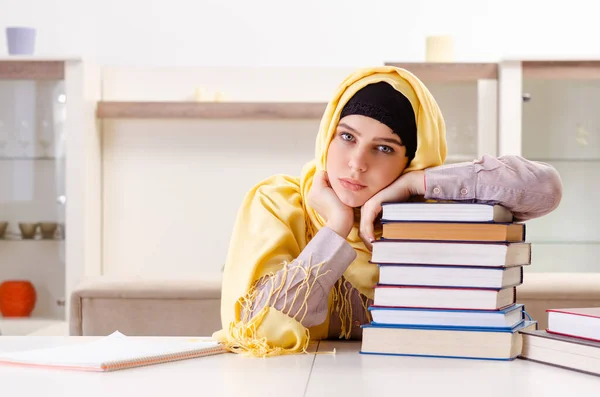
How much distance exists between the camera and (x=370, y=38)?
4141mm

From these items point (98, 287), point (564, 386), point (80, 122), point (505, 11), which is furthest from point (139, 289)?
point (505, 11)

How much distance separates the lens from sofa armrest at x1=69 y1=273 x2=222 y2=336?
205 centimetres

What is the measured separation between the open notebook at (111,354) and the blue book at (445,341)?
0.82 feet

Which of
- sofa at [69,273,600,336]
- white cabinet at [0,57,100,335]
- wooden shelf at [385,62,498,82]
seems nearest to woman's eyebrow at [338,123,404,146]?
sofa at [69,273,600,336]

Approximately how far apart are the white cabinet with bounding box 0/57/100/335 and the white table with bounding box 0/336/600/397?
2.93 metres

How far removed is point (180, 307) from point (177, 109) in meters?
2.17

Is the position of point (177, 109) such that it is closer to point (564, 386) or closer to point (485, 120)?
point (485, 120)

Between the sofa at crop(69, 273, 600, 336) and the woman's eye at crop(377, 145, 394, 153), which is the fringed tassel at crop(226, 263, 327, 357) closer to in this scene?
the woman's eye at crop(377, 145, 394, 153)

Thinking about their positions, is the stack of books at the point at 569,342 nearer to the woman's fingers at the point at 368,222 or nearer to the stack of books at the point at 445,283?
the stack of books at the point at 445,283

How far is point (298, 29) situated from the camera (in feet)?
13.6

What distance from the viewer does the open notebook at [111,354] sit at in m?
1.10

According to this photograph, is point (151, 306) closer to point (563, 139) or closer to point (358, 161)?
point (358, 161)

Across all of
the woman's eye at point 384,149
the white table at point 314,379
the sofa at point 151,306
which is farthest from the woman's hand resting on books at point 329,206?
the sofa at point 151,306

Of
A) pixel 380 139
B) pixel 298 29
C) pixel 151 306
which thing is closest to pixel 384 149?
pixel 380 139
